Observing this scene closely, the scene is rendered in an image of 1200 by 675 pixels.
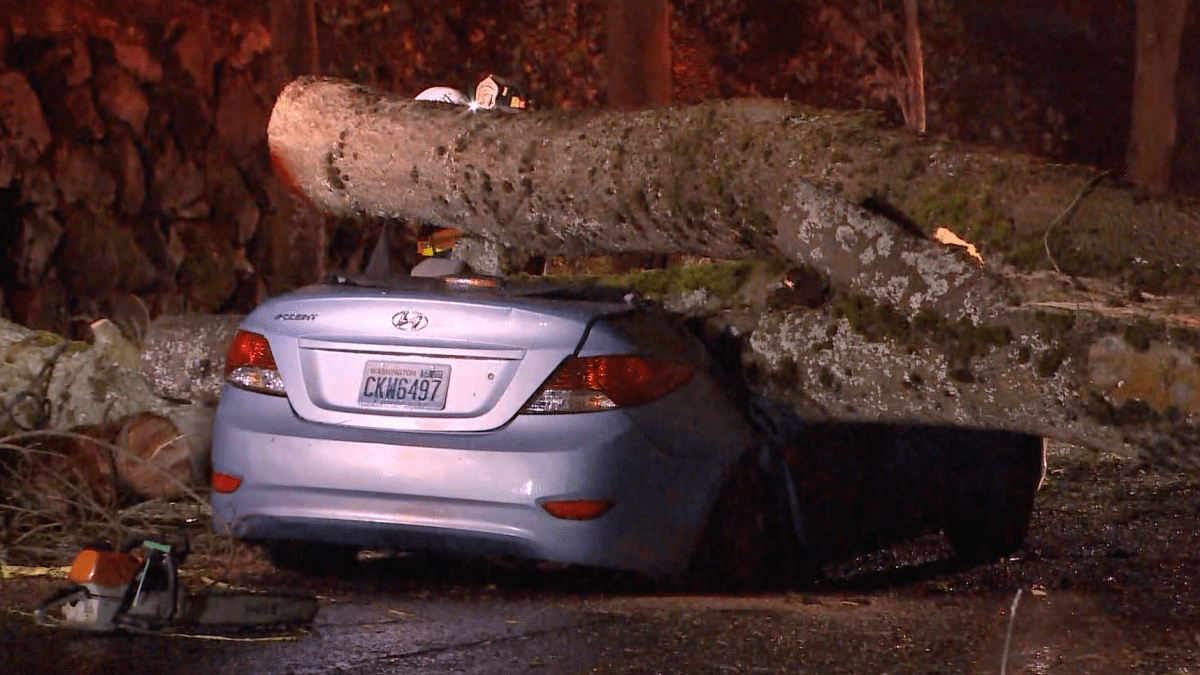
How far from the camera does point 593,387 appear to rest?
5.24 m

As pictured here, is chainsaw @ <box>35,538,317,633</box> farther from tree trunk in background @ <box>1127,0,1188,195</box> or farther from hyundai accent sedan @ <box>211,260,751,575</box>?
tree trunk in background @ <box>1127,0,1188,195</box>

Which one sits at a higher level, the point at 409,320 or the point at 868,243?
the point at 868,243

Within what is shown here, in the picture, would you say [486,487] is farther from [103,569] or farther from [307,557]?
[103,569]

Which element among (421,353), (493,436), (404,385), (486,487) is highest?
(421,353)

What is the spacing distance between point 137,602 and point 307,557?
1124 millimetres

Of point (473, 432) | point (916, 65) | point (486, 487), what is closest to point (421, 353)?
point (473, 432)

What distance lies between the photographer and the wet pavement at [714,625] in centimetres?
456

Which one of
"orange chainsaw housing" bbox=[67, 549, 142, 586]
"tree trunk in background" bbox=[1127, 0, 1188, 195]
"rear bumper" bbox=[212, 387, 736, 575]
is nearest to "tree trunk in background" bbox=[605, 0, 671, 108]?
"tree trunk in background" bbox=[1127, 0, 1188, 195]

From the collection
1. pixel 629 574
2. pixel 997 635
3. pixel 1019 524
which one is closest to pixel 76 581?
pixel 629 574

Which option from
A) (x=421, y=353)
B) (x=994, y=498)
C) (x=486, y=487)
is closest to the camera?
(x=486, y=487)

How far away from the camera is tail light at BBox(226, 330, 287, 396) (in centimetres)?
550

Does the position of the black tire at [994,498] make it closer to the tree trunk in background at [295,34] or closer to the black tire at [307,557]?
the black tire at [307,557]

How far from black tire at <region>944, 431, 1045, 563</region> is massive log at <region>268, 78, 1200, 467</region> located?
1.03 m

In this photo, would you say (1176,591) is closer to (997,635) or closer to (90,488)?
(997,635)
